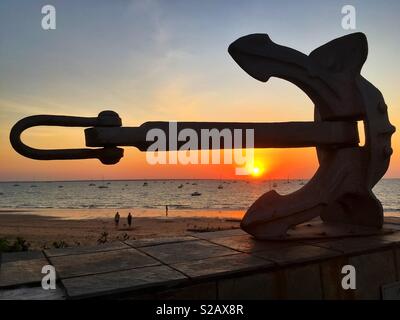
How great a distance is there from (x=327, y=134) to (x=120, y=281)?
9.05 feet

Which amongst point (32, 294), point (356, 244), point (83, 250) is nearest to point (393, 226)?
point (356, 244)

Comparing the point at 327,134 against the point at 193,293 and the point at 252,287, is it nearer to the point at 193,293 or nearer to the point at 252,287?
the point at 252,287

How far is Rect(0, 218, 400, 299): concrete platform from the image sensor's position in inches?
97.6

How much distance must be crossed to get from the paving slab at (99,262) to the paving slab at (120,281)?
17cm

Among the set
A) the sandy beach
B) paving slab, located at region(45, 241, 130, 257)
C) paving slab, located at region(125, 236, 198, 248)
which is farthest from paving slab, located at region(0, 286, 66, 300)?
the sandy beach

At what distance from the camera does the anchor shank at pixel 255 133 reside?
308 cm

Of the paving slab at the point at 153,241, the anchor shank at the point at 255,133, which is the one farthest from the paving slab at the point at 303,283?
the paving slab at the point at 153,241

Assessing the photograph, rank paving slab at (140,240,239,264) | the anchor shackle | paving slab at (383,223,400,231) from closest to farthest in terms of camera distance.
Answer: the anchor shackle → paving slab at (140,240,239,264) → paving slab at (383,223,400,231)

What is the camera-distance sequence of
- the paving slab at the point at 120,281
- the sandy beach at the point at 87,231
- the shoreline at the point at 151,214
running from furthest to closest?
the shoreline at the point at 151,214 → the sandy beach at the point at 87,231 → the paving slab at the point at 120,281

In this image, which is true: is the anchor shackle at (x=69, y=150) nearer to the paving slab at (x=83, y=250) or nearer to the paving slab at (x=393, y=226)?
the paving slab at (x=83, y=250)

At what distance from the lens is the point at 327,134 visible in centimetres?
400

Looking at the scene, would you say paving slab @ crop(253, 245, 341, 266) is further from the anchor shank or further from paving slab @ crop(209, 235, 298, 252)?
the anchor shank

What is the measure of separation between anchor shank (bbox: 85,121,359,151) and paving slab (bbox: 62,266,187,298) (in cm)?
110
